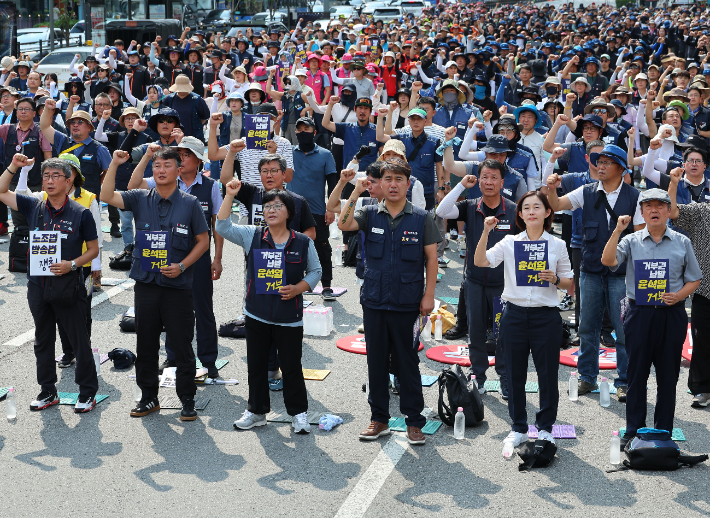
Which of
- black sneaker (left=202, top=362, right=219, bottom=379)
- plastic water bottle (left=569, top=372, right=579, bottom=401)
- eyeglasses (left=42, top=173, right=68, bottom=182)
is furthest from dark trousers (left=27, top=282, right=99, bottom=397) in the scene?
plastic water bottle (left=569, top=372, right=579, bottom=401)

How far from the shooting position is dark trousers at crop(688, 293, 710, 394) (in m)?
7.99

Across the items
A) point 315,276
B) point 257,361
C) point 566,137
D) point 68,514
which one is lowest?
point 68,514

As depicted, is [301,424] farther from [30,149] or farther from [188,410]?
[30,149]

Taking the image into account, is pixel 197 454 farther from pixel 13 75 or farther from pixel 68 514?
pixel 13 75

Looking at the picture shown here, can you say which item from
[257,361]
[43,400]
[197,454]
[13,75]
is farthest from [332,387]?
[13,75]

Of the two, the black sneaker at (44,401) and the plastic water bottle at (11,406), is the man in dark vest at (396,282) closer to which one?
the black sneaker at (44,401)

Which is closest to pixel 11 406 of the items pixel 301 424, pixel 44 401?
pixel 44 401

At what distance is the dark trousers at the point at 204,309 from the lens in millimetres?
8516

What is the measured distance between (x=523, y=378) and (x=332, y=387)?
7.12ft

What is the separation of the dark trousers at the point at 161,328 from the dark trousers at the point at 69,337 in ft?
1.50

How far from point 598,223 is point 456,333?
243cm

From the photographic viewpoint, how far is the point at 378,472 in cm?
671

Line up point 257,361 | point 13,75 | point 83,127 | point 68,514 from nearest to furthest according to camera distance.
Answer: point 68,514 → point 257,361 → point 83,127 → point 13,75

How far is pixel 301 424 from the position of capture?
7.44 meters
